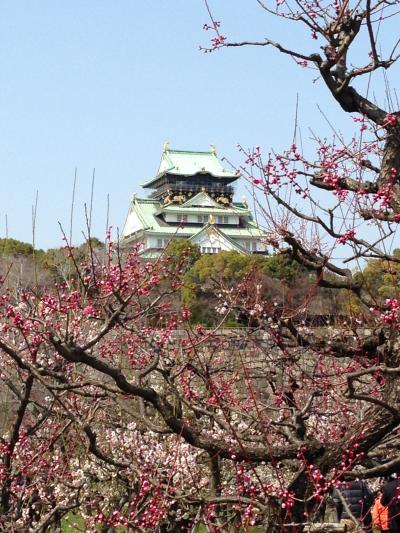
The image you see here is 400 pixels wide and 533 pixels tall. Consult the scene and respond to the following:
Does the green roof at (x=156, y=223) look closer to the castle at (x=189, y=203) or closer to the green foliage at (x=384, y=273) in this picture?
the castle at (x=189, y=203)

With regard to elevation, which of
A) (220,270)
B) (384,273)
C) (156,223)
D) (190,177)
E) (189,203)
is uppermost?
(190,177)

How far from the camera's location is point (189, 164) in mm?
68188

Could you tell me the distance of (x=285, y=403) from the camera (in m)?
6.48

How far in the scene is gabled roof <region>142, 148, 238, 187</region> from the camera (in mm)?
66812

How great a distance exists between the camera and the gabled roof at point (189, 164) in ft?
219

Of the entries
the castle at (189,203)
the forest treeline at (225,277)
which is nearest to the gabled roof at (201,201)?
the castle at (189,203)

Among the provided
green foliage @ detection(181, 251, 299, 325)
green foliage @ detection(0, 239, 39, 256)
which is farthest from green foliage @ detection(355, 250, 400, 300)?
green foliage @ detection(0, 239, 39, 256)

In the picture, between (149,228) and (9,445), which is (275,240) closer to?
(9,445)

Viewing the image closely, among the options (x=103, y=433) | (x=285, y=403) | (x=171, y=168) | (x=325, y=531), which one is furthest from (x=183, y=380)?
(x=171, y=168)

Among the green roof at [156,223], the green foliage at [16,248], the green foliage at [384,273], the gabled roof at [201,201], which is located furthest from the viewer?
the gabled roof at [201,201]

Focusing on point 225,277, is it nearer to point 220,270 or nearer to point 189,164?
point 220,270

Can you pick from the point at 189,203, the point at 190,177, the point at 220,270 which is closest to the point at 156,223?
Answer: the point at 189,203

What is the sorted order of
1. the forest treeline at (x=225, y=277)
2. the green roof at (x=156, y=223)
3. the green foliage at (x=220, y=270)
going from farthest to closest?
the green roof at (x=156, y=223) < the green foliage at (x=220, y=270) < the forest treeline at (x=225, y=277)

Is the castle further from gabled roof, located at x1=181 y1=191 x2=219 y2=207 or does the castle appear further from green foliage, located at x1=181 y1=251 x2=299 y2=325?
green foliage, located at x1=181 y1=251 x2=299 y2=325
